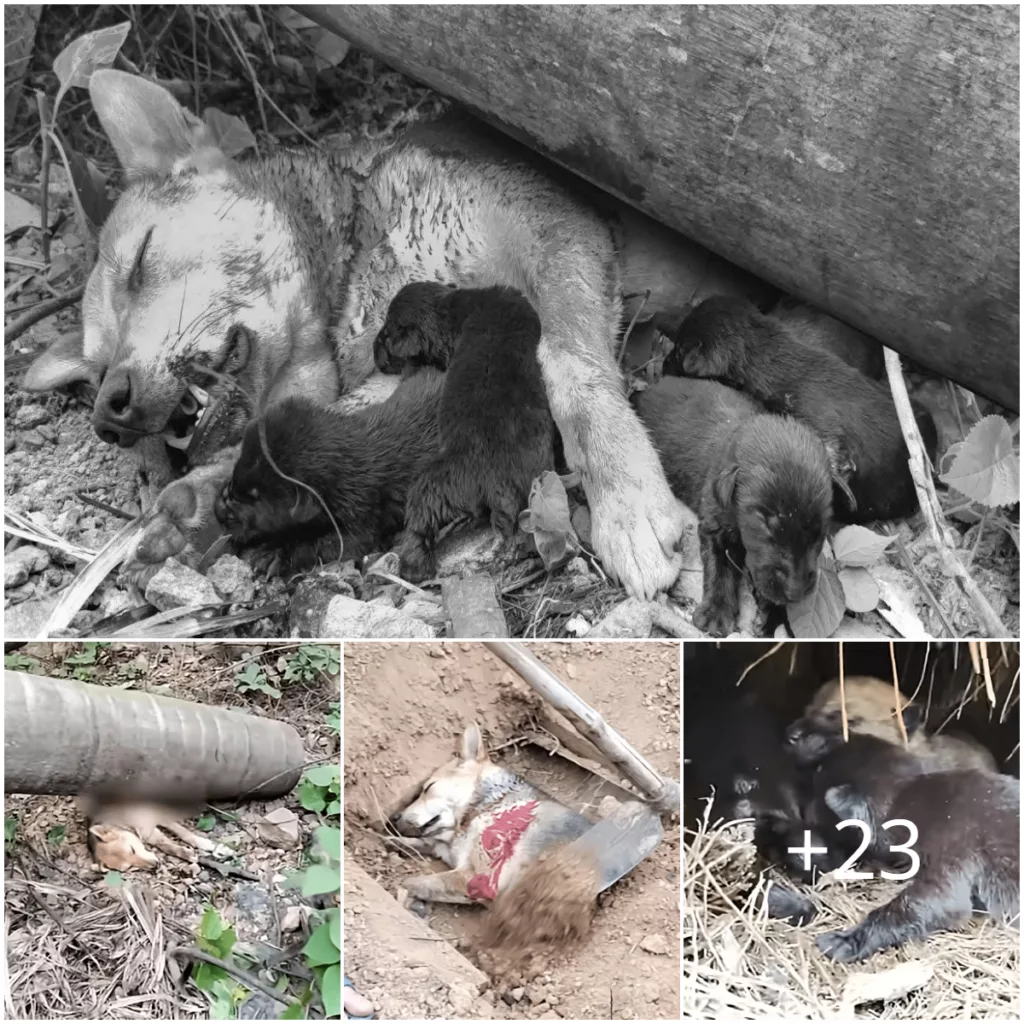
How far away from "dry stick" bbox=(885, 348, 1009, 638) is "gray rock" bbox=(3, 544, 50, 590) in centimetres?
224

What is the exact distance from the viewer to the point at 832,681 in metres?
2.53

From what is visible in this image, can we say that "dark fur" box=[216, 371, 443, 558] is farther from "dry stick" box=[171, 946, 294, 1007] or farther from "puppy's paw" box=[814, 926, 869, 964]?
"puppy's paw" box=[814, 926, 869, 964]

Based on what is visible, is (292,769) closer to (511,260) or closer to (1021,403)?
(511,260)

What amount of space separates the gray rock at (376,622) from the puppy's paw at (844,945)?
1265 millimetres

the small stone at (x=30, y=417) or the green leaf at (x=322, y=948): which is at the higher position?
the small stone at (x=30, y=417)

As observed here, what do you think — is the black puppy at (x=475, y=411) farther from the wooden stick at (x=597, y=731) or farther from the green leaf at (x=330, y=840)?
the green leaf at (x=330, y=840)

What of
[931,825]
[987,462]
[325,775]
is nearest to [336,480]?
[325,775]

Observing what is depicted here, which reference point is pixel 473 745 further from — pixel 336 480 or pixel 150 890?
pixel 150 890

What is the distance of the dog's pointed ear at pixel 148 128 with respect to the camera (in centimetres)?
273

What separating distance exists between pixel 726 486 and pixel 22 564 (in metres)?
1.82

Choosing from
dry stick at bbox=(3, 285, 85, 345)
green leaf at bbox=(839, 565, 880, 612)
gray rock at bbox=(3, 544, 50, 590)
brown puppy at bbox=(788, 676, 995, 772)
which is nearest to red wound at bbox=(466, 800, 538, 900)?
brown puppy at bbox=(788, 676, 995, 772)

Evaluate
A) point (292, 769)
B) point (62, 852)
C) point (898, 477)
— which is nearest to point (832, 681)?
point (898, 477)

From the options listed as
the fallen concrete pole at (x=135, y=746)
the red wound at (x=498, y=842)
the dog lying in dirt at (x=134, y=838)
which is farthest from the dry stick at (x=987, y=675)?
the dog lying in dirt at (x=134, y=838)

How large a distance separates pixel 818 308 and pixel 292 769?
182 cm
